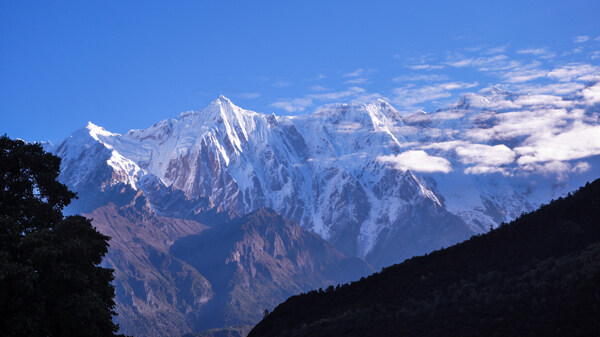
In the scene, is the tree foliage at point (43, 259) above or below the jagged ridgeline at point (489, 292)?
above

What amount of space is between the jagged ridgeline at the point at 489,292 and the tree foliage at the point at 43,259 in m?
31.1

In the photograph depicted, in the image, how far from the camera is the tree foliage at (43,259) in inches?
2336

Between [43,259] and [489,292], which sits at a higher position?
[43,259]

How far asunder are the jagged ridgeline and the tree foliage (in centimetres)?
3114

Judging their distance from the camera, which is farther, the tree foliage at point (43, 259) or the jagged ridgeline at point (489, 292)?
the jagged ridgeline at point (489, 292)

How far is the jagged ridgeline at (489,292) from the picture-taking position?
2822 inches

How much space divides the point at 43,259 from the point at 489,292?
51194 mm

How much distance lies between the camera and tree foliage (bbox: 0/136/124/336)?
195 ft

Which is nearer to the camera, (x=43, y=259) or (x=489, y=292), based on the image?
(x=43, y=259)

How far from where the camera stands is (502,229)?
116500 mm

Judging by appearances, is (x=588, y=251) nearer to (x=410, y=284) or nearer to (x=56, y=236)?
(x=410, y=284)

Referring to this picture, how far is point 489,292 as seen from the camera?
84500mm

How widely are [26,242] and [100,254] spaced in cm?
1026

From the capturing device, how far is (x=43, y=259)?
62406mm
